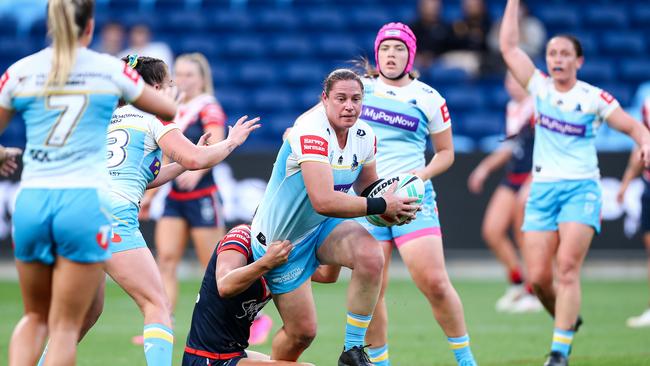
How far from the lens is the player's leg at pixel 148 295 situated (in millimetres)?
6043

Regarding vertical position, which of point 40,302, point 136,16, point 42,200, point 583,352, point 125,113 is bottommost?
point 583,352

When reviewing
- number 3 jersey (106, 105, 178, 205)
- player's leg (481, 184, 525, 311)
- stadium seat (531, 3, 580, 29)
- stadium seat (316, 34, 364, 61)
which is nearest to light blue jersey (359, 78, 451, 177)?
number 3 jersey (106, 105, 178, 205)

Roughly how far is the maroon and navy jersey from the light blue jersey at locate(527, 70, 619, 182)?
300 cm

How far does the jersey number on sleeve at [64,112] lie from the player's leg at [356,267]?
1970 mm

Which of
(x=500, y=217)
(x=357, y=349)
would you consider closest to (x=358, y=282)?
(x=357, y=349)

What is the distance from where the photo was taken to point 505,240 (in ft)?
39.8

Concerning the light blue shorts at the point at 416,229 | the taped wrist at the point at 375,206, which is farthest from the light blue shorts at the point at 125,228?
the light blue shorts at the point at 416,229

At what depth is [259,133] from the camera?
16672 mm

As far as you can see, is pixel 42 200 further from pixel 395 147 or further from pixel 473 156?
pixel 473 156

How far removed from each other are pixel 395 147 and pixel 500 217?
5.34m

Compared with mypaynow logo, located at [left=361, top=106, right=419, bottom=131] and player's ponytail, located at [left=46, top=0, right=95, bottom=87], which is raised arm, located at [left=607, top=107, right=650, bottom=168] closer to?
mypaynow logo, located at [left=361, top=106, right=419, bottom=131]

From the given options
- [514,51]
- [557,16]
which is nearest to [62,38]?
[514,51]

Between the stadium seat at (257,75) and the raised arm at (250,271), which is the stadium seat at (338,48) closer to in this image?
the stadium seat at (257,75)

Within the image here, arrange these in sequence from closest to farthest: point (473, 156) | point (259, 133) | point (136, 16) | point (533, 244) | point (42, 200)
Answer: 1. point (42, 200)
2. point (533, 244)
3. point (473, 156)
4. point (259, 133)
5. point (136, 16)
